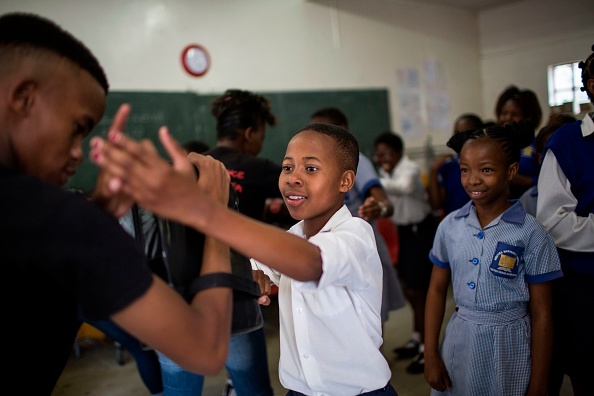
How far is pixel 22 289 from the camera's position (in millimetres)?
711

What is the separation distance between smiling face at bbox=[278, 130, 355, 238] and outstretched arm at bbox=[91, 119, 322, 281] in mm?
432

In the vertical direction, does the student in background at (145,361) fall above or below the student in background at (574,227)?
below

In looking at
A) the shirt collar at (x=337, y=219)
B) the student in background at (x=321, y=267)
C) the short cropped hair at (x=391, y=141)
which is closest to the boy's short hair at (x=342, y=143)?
the student in background at (x=321, y=267)

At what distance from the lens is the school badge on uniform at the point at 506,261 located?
5.08ft

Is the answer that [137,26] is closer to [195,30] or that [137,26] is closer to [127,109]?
[195,30]

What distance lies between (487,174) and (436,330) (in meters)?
0.59

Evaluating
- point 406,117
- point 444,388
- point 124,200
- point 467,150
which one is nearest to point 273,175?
point 467,150

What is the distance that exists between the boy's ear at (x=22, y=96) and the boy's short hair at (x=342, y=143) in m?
0.78

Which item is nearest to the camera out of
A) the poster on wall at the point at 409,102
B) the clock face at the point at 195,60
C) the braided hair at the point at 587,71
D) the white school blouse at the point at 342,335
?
the white school blouse at the point at 342,335

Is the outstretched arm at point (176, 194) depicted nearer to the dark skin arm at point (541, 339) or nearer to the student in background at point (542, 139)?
the dark skin arm at point (541, 339)

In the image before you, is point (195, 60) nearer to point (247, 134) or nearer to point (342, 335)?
point (247, 134)

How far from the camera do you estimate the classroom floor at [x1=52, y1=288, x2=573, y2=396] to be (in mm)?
2854

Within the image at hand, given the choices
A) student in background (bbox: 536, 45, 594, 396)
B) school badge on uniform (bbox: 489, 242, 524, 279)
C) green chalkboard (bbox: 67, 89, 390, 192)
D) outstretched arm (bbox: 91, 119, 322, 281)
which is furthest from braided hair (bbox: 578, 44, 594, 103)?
green chalkboard (bbox: 67, 89, 390, 192)

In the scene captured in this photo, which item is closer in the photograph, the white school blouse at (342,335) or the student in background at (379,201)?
the white school blouse at (342,335)
